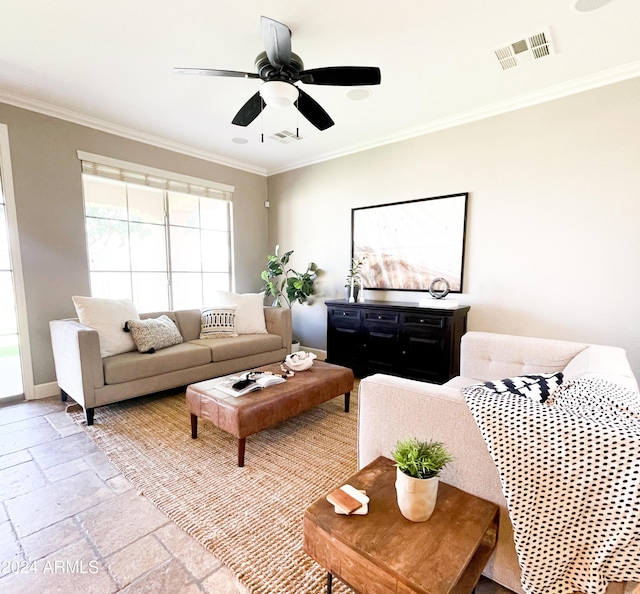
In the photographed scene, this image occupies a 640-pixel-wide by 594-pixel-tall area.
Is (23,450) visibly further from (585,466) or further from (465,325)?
(465,325)

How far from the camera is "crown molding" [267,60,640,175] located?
2514mm

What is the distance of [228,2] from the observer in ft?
6.19

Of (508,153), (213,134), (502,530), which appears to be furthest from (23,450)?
(508,153)

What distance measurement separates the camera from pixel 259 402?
209 cm

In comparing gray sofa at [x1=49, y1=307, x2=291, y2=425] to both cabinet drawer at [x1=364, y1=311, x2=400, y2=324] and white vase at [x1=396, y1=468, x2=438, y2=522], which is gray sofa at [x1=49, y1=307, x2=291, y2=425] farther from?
white vase at [x1=396, y1=468, x2=438, y2=522]

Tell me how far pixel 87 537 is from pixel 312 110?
2.90 m

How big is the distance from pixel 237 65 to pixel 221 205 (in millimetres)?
2389

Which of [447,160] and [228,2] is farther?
[447,160]

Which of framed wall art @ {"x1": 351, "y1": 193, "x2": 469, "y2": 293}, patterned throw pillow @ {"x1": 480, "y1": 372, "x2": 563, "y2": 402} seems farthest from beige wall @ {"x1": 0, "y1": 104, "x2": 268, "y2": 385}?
patterned throw pillow @ {"x1": 480, "y1": 372, "x2": 563, "y2": 402}

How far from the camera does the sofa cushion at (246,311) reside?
3.93 meters

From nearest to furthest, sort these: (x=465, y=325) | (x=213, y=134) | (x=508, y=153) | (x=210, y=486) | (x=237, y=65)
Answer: (x=210, y=486)
(x=237, y=65)
(x=508, y=153)
(x=465, y=325)
(x=213, y=134)

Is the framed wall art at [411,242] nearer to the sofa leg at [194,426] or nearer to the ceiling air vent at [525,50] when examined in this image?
the ceiling air vent at [525,50]

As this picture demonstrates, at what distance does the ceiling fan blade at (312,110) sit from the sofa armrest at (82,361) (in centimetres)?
241

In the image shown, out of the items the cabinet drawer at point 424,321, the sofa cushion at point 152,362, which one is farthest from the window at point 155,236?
the cabinet drawer at point 424,321
